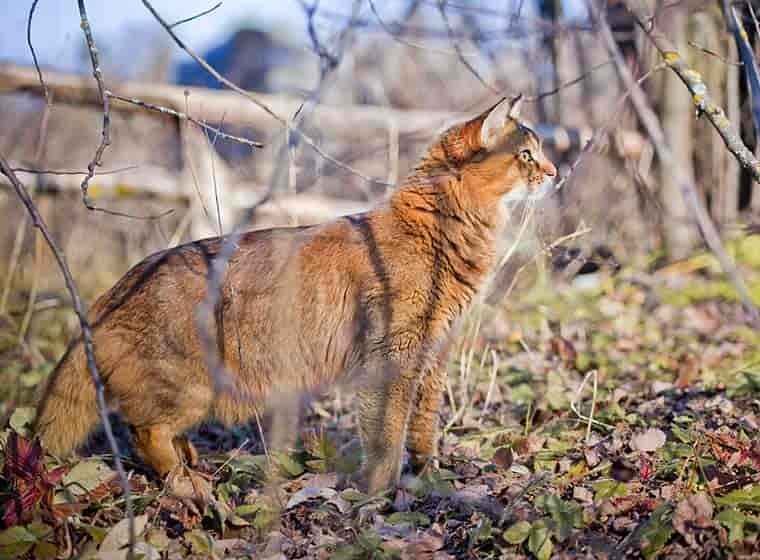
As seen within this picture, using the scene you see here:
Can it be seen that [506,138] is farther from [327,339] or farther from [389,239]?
[327,339]

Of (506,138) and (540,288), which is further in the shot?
(540,288)

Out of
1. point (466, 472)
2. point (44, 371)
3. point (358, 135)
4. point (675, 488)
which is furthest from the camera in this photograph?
point (358, 135)

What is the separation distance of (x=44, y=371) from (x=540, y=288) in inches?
147

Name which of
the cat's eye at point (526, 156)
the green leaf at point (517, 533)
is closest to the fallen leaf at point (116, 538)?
the green leaf at point (517, 533)

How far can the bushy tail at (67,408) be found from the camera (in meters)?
3.34

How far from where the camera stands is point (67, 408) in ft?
→ 11.0

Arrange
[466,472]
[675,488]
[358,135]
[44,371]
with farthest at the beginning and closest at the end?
[358,135] → [44,371] → [466,472] → [675,488]

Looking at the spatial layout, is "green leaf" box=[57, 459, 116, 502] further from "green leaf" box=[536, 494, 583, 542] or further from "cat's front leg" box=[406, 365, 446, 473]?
"green leaf" box=[536, 494, 583, 542]

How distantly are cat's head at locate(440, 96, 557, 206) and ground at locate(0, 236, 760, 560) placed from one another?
3.07 feet

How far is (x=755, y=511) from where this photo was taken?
2.55 m

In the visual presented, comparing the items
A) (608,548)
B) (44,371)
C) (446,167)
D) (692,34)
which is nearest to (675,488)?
(608,548)

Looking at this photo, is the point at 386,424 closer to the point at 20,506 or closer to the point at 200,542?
the point at 200,542

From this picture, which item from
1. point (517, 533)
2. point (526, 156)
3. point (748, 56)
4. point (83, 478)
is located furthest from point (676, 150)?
point (83, 478)

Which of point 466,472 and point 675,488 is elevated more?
point 675,488
